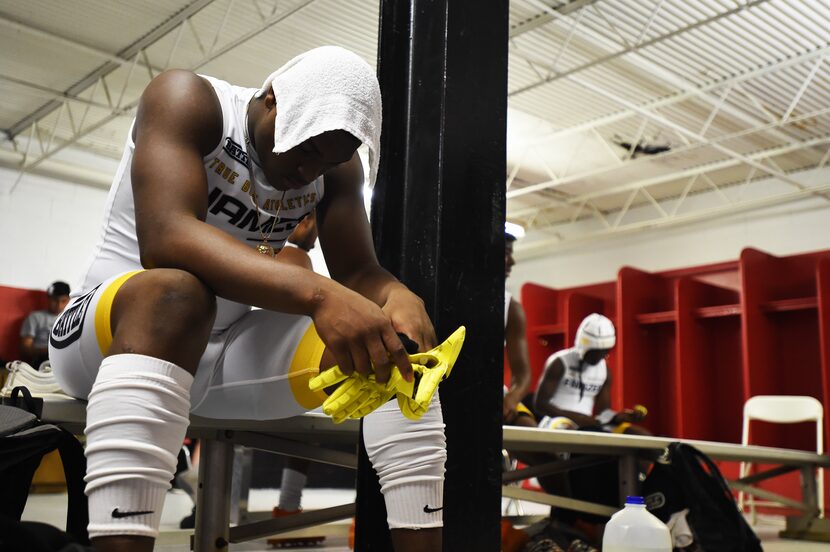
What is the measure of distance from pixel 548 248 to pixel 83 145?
5.93m

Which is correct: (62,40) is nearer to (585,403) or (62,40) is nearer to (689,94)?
(585,403)

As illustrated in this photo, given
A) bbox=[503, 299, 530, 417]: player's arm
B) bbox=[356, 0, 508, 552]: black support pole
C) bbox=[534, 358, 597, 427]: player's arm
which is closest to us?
bbox=[356, 0, 508, 552]: black support pole

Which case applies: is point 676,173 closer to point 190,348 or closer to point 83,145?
point 83,145

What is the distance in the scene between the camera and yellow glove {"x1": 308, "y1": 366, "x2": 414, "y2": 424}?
0.98 meters

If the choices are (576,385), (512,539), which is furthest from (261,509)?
(512,539)

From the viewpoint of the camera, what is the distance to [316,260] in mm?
3633

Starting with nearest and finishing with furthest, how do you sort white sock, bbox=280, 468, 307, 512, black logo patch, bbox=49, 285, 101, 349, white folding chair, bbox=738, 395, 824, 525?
black logo patch, bbox=49, 285, 101, 349 < white sock, bbox=280, 468, 307, 512 < white folding chair, bbox=738, 395, 824, 525

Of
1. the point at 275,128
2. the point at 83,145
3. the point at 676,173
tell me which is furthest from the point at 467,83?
the point at 83,145

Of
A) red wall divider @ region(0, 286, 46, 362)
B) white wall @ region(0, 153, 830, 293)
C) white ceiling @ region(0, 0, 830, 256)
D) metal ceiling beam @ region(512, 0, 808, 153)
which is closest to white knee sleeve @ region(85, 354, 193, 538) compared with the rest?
white ceiling @ region(0, 0, 830, 256)

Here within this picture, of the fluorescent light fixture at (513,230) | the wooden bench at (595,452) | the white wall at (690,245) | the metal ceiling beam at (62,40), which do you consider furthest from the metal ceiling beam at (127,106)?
the white wall at (690,245)

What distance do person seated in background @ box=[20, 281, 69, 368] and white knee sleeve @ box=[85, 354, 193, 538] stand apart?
709 centimetres

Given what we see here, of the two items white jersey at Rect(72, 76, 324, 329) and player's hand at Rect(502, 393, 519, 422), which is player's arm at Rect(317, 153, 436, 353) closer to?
white jersey at Rect(72, 76, 324, 329)

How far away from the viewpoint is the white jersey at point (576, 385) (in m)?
4.80

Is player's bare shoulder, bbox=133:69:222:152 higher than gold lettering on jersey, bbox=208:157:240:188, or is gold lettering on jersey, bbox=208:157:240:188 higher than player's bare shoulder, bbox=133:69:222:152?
player's bare shoulder, bbox=133:69:222:152
